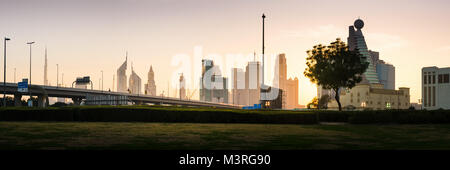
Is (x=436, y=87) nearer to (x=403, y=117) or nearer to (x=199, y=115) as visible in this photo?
(x=403, y=117)

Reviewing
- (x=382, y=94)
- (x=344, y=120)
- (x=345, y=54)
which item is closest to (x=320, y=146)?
(x=344, y=120)

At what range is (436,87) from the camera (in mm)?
160375

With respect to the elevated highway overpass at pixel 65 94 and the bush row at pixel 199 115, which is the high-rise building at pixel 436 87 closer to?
the elevated highway overpass at pixel 65 94

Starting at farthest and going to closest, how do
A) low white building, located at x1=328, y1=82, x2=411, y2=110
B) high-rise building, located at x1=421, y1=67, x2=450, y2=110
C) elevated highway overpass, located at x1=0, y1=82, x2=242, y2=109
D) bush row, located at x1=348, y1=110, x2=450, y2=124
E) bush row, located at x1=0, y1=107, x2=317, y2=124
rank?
low white building, located at x1=328, y1=82, x2=411, y2=110 → high-rise building, located at x1=421, y1=67, x2=450, y2=110 → elevated highway overpass, located at x1=0, y1=82, x2=242, y2=109 → bush row, located at x1=348, y1=110, x2=450, y2=124 → bush row, located at x1=0, y1=107, x2=317, y2=124

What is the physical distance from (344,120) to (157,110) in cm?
1600

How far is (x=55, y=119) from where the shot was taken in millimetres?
29453

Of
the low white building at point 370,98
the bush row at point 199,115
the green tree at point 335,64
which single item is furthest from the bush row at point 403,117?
the low white building at point 370,98

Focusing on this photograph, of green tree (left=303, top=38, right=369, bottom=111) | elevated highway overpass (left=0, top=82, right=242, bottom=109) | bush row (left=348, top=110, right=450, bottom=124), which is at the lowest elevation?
bush row (left=348, top=110, right=450, bottom=124)

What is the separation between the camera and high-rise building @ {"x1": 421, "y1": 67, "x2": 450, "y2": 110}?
155 m

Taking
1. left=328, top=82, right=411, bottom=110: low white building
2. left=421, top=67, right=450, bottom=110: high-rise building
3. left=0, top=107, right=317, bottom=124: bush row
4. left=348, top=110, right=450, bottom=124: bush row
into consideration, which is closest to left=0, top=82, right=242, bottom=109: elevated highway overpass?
left=0, top=107, right=317, bottom=124: bush row

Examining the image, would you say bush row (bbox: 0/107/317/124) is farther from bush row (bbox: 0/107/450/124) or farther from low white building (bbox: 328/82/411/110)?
low white building (bbox: 328/82/411/110)

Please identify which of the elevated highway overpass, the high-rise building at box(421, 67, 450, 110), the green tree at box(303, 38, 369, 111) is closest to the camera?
the green tree at box(303, 38, 369, 111)

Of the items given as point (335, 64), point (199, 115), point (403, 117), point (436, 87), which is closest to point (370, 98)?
point (436, 87)
